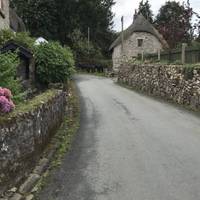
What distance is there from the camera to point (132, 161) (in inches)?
386

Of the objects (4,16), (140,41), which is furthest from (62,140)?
(140,41)

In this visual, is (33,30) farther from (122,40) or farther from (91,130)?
(91,130)

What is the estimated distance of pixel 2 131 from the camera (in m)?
7.47

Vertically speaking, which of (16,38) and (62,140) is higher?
(16,38)

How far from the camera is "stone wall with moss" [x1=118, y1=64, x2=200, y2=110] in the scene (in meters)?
19.9

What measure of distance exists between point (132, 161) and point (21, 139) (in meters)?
2.58

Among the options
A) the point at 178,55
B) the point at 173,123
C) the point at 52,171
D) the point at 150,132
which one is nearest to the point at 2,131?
the point at 52,171

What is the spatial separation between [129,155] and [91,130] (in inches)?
151

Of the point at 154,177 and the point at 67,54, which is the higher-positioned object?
the point at 67,54

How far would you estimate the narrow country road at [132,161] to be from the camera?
763 centimetres

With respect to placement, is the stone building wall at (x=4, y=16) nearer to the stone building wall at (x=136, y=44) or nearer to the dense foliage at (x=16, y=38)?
the dense foliage at (x=16, y=38)

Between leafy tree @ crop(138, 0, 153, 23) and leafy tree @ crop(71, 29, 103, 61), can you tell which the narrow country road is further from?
leafy tree @ crop(138, 0, 153, 23)

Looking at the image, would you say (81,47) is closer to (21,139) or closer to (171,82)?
(171,82)

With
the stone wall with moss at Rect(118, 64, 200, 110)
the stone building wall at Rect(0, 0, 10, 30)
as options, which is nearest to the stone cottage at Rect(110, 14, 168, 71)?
the stone wall with moss at Rect(118, 64, 200, 110)
